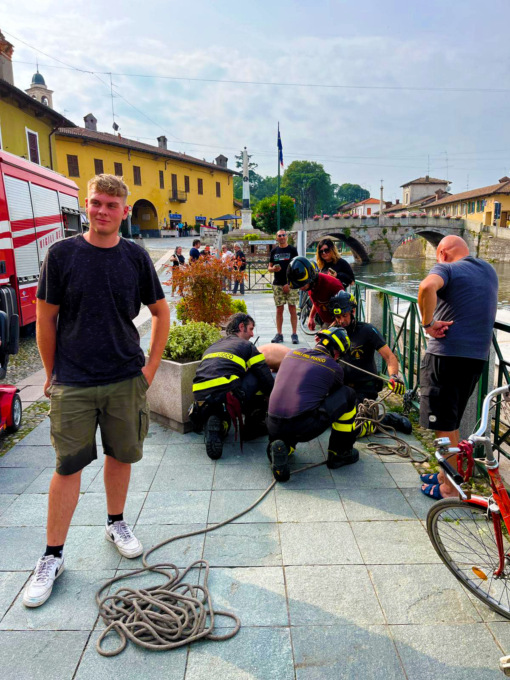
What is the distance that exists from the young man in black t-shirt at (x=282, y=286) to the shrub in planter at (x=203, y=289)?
185 cm

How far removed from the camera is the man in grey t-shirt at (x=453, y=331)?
324 centimetres

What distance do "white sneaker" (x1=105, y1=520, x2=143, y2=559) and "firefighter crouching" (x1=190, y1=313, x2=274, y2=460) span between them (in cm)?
127

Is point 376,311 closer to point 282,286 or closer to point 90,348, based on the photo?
point 282,286

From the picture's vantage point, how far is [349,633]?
2.24 m

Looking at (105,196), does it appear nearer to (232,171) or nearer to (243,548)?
(243,548)

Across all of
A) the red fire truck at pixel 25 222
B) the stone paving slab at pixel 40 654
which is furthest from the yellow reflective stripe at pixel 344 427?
the red fire truck at pixel 25 222

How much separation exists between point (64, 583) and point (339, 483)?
1.96 metres

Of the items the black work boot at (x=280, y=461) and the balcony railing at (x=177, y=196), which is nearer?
the black work boot at (x=280, y=461)

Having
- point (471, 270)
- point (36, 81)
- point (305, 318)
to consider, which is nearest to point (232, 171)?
point (36, 81)

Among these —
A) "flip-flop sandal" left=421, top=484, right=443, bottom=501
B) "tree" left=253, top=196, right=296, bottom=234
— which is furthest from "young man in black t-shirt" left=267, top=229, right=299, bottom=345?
"tree" left=253, top=196, right=296, bottom=234

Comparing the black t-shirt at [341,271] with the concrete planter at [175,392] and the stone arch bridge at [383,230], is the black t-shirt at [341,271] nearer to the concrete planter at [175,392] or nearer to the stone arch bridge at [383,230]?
the concrete planter at [175,392]

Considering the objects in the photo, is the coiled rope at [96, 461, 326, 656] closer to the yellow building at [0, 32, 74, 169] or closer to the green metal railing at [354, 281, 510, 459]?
the green metal railing at [354, 281, 510, 459]

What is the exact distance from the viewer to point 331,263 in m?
7.00

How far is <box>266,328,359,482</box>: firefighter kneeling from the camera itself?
3691 millimetres
